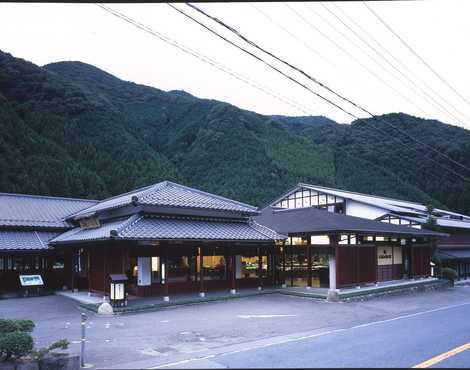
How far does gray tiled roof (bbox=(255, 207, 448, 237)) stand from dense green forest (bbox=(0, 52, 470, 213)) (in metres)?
40.8

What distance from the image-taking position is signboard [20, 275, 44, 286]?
22250mm

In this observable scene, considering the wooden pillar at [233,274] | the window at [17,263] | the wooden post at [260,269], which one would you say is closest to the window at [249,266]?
the wooden post at [260,269]

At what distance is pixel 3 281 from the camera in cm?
2361

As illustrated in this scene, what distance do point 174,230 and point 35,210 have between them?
534 inches

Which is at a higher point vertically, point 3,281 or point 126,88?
point 126,88

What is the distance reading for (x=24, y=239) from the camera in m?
24.5

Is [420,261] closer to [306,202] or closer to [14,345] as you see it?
[306,202]

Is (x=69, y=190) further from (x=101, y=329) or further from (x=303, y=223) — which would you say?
(x=101, y=329)

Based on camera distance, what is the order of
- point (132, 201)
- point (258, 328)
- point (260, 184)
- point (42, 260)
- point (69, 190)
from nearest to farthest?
1. point (258, 328)
2. point (132, 201)
3. point (42, 260)
4. point (69, 190)
5. point (260, 184)

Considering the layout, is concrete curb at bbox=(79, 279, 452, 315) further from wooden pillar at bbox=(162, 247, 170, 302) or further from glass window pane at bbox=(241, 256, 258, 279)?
glass window pane at bbox=(241, 256, 258, 279)

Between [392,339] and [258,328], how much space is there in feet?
13.7

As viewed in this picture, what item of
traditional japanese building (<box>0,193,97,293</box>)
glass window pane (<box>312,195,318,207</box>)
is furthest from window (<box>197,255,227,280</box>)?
glass window pane (<box>312,195,318,207</box>)

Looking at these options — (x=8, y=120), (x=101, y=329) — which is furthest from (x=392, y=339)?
(x=8, y=120)

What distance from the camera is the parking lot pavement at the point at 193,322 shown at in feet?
36.0
